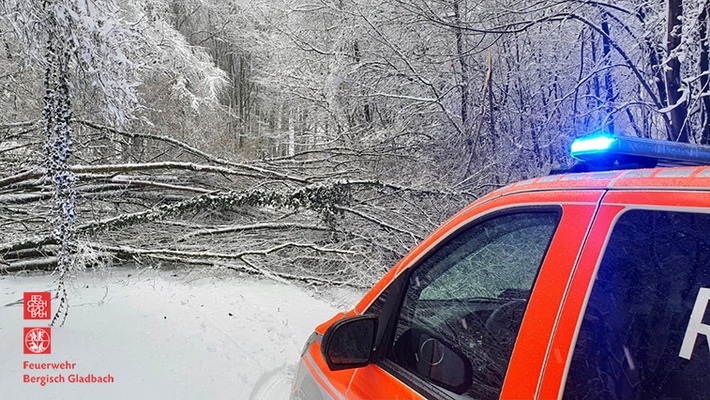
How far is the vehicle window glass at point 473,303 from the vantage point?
1.11 metres

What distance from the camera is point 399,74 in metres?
8.48

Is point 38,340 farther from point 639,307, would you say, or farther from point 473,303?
point 639,307

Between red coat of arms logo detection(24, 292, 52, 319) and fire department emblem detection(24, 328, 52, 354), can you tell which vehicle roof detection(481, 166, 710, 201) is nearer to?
fire department emblem detection(24, 328, 52, 354)

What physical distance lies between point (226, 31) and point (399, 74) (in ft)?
47.8

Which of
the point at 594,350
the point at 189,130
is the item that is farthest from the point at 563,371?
the point at 189,130

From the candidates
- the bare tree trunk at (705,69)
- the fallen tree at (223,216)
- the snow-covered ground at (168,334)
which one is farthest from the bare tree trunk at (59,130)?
the bare tree trunk at (705,69)

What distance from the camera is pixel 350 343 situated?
1.45 metres

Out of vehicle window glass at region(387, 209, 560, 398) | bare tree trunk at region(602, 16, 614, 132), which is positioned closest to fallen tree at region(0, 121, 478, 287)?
bare tree trunk at region(602, 16, 614, 132)

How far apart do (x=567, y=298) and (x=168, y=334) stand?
4718mm

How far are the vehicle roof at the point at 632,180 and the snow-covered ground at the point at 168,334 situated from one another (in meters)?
3.43

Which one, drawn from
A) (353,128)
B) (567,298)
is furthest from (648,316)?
(353,128)

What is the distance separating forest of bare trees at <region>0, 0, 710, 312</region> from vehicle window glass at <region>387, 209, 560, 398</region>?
→ 12.3 feet

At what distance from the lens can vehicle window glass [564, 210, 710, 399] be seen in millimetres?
787

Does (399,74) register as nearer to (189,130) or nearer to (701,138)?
(701,138)
